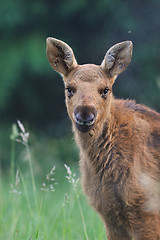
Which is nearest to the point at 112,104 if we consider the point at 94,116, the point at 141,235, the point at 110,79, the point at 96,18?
the point at 110,79

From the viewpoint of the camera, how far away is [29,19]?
39.0ft

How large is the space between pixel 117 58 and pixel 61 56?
643 millimetres

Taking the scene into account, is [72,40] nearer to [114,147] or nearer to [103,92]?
[103,92]

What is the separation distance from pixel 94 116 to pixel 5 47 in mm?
8244

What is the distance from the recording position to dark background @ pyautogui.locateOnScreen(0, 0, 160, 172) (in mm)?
11117

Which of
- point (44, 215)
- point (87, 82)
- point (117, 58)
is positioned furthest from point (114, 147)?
point (44, 215)

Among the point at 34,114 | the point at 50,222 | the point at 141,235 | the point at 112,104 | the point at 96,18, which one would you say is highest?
the point at 96,18

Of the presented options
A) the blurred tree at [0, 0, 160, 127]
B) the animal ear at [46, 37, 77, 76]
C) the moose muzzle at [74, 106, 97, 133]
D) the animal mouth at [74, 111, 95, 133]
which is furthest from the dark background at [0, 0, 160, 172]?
the moose muzzle at [74, 106, 97, 133]

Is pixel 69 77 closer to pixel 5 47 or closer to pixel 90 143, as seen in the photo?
pixel 90 143

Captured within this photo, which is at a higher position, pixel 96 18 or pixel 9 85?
pixel 96 18

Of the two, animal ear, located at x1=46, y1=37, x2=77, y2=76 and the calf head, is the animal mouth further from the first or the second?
animal ear, located at x1=46, y1=37, x2=77, y2=76

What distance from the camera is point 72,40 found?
12.0 metres

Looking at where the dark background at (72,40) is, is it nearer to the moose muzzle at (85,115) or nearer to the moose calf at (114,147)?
the moose calf at (114,147)

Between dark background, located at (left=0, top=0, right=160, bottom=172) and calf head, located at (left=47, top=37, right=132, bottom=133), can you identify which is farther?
dark background, located at (left=0, top=0, right=160, bottom=172)
